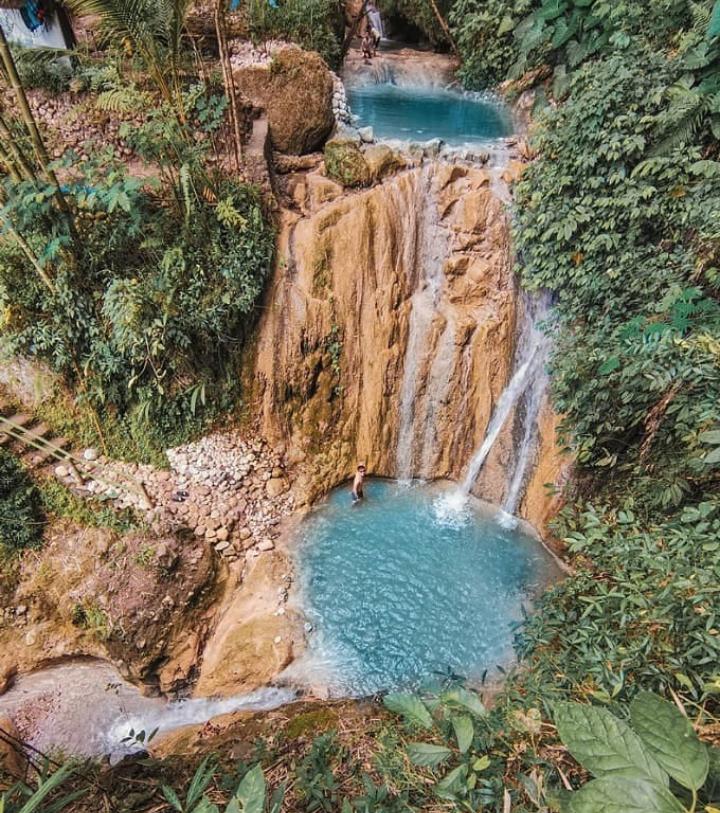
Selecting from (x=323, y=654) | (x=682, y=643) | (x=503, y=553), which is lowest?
(x=323, y=654)

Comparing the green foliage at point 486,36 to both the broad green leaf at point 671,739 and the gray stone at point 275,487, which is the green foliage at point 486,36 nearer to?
the gray stone at point 275,487

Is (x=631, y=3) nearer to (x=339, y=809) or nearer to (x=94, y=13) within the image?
(x=94, y=13)

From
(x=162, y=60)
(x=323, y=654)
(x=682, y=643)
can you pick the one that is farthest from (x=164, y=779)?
(x=162, y=60)

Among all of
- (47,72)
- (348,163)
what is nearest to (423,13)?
(348,163)

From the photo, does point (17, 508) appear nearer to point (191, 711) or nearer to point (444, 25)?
point (191, 711)

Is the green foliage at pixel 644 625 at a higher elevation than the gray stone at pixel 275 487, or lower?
Answer: higher

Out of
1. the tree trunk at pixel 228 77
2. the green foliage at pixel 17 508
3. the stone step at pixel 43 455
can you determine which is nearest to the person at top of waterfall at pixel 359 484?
the stone step at pixel 43 455
